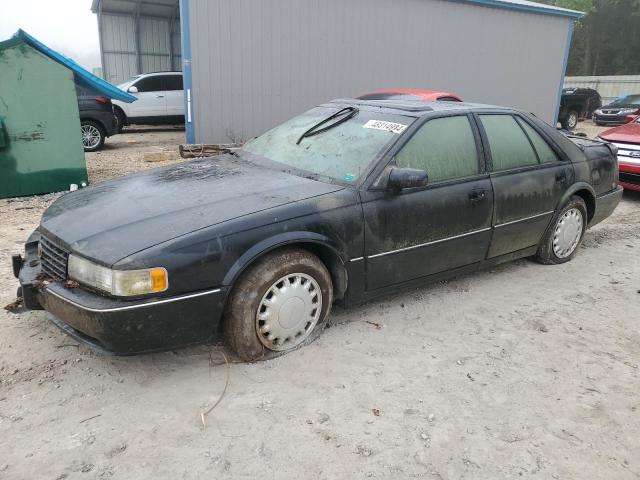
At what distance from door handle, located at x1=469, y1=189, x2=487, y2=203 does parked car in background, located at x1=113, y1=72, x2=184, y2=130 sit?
39.1 feet

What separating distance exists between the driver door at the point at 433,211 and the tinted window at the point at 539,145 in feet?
2.25

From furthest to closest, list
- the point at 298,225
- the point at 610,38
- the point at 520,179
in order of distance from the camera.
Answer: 1. the point at 610,38
2. the point at 520,179
3. the point at 298,225

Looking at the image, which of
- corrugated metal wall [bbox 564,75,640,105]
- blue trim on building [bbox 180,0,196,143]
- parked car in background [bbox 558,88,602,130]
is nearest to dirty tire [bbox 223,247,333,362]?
blue trim on building [bbox 180,0,196,143]

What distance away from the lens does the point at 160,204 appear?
9.78 feet

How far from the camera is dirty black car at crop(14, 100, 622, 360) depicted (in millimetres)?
2602

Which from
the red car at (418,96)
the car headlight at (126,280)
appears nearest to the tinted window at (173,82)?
the red car at (418,96)

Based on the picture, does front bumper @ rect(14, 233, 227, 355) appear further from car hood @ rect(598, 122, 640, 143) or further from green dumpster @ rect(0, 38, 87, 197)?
car hood @ rect(598, 122, 640, 143)

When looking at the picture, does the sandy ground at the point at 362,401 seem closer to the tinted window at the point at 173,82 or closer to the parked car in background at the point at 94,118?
the parked car in background at the point at 94,118

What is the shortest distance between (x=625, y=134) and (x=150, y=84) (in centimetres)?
1130

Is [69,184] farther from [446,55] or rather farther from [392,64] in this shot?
[446,55]

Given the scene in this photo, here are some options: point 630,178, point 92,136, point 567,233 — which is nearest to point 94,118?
point 92,136

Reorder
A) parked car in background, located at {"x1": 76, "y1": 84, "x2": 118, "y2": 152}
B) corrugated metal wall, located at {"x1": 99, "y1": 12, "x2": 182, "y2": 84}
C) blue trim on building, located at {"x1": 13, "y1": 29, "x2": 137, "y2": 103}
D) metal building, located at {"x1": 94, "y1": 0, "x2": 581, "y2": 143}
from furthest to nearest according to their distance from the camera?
corrugated metal wall, located at {"x1": 99, "y1": 12, "x2": 182, "y2": 84}, parked car in background, located at {"x1": 76, "y1": 84, "x2": 118, "y2": 152}, metal building, located at {"x1": 94, "y1": 0, "x2": 581, "y2": 143}, blue trim on building, located at {"x1": 13, "y1": 29, "x2": 137, "y2": 103}

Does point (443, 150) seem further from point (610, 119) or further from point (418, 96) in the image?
point (610, 119)

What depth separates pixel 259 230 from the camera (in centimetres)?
282
